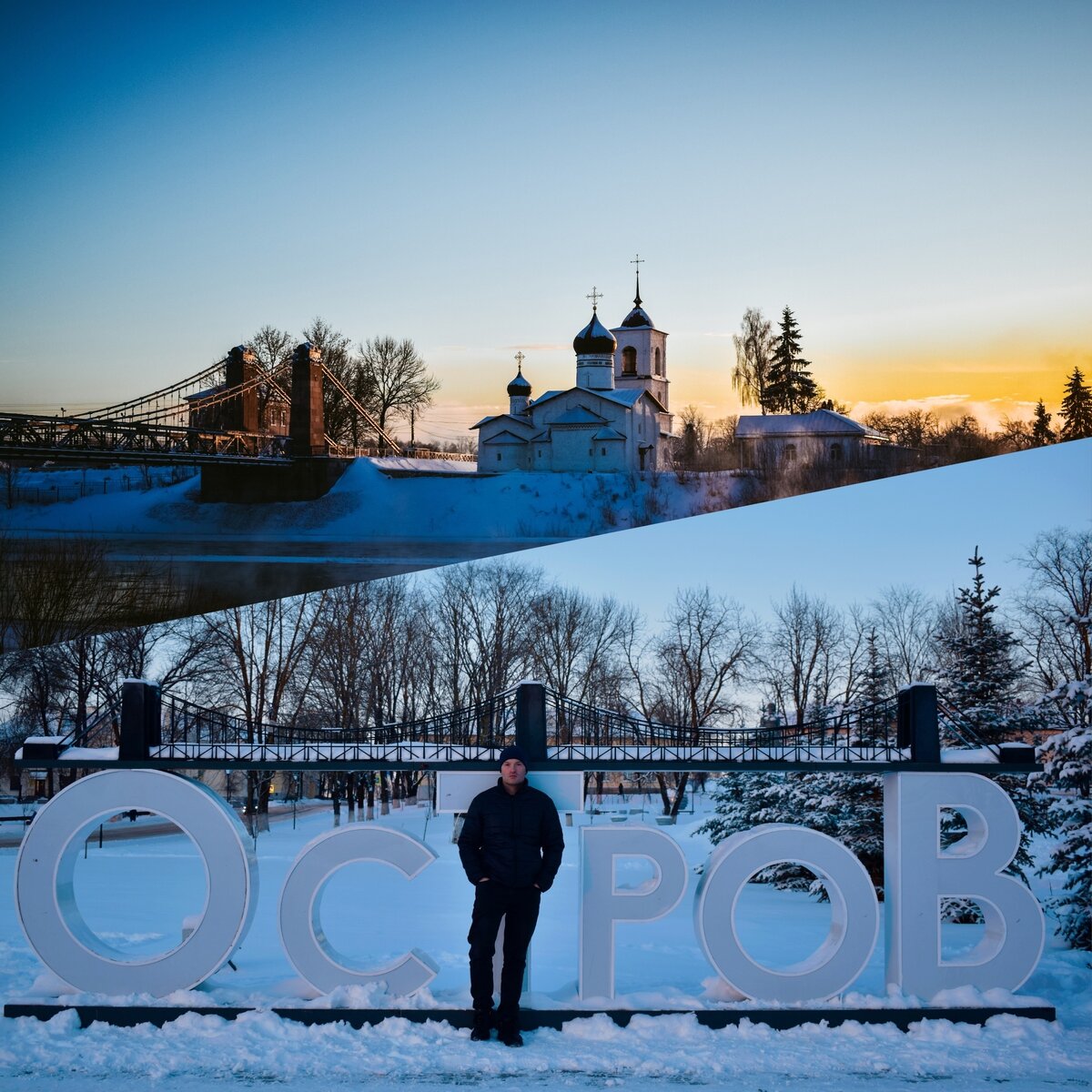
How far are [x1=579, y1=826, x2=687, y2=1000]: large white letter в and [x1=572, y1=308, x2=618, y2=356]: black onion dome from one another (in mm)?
10986

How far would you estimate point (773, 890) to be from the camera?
13.5 metres

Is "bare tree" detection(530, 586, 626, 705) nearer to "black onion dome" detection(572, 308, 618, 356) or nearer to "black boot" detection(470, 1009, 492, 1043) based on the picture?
"black onion dome" detection(572, 308, 618, 356)

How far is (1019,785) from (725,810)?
11.7 ft

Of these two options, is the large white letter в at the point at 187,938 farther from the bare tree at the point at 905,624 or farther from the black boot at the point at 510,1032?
the bare tree at the point at 905,624

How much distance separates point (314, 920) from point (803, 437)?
→ 11844mm

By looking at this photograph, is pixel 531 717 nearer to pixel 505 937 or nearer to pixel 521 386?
pixel 505 937

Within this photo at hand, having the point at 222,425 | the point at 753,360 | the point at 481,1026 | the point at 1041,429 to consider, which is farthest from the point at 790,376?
the point at 481,1026

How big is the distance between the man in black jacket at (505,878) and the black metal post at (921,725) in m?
1.76

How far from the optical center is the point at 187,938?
6.00 meters

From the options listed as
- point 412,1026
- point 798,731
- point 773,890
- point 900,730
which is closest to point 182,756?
point 412,1026

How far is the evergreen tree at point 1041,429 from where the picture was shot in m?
16.8

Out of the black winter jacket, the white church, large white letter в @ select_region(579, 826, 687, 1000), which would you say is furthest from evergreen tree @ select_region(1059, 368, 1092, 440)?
the black winter jacket

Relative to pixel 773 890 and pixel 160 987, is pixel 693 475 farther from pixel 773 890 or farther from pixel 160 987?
pixel 160 987

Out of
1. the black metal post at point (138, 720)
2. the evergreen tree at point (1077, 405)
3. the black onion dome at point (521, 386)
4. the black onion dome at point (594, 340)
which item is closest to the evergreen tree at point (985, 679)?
the evergreen tree at point (1077, 405)
